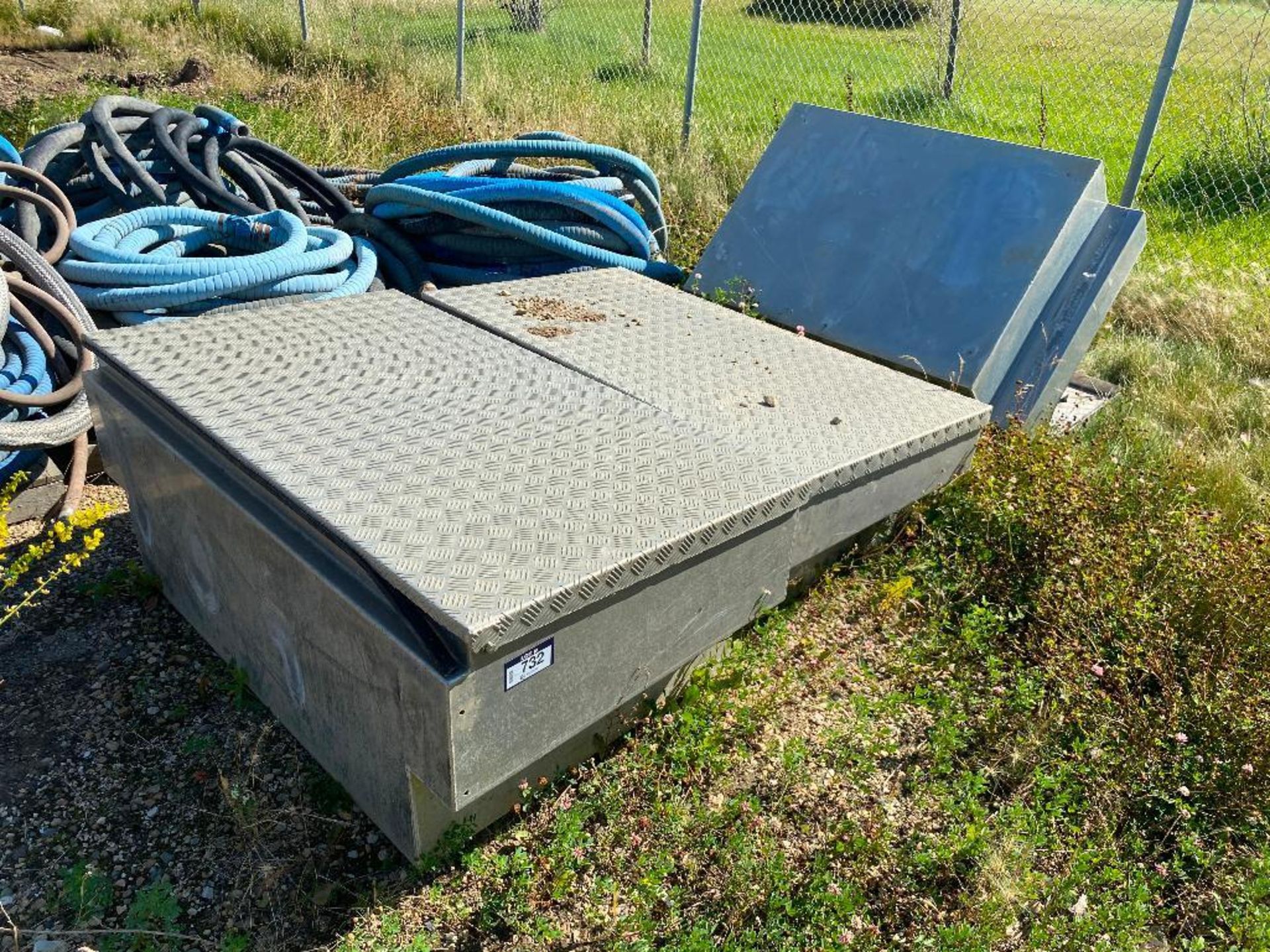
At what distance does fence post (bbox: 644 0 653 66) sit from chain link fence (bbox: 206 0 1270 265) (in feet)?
0.06

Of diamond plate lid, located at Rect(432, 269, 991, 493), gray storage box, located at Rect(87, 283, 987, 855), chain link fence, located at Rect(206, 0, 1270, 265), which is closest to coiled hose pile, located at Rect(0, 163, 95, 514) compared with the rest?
gray storage box, located at Rect(87, 283, 987, 855)

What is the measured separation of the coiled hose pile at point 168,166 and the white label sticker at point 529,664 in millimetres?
3633

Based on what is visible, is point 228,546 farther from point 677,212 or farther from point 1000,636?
point 677,212

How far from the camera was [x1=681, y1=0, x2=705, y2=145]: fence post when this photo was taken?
7.20 metres

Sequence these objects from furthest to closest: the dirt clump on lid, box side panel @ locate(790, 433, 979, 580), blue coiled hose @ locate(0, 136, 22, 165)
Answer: blue coiled hose @ locate(0, 136, 22, 165) < the dirt clump on lid < box side panel @ locate(790, 433, 979, 580)

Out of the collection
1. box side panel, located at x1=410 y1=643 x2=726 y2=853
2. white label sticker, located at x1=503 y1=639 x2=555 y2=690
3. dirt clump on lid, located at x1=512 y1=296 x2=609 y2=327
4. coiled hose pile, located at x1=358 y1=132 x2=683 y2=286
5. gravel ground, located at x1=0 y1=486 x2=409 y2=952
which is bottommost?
gravel ground, located at x1=0 y1=486 x2=409 y2=952

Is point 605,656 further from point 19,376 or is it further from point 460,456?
point 19,376

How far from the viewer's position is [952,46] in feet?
24.3

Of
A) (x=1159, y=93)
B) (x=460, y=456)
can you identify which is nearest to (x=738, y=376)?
(x=460, y=456)

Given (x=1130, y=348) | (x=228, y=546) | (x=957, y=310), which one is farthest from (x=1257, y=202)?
(x=228, y=546)

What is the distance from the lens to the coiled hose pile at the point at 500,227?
4.44 m

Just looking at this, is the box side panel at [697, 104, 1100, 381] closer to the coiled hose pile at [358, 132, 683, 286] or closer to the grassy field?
the coiled hose pile at [358, 132, 683, 286]

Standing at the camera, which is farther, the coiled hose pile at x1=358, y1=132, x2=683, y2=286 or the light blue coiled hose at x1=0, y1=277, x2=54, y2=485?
the coiled hose pile at x1=358, y1=132, x2=683, y2=286

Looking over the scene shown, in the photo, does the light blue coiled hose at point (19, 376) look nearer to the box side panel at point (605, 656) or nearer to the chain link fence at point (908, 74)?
the box side panel at point (605, 656)
